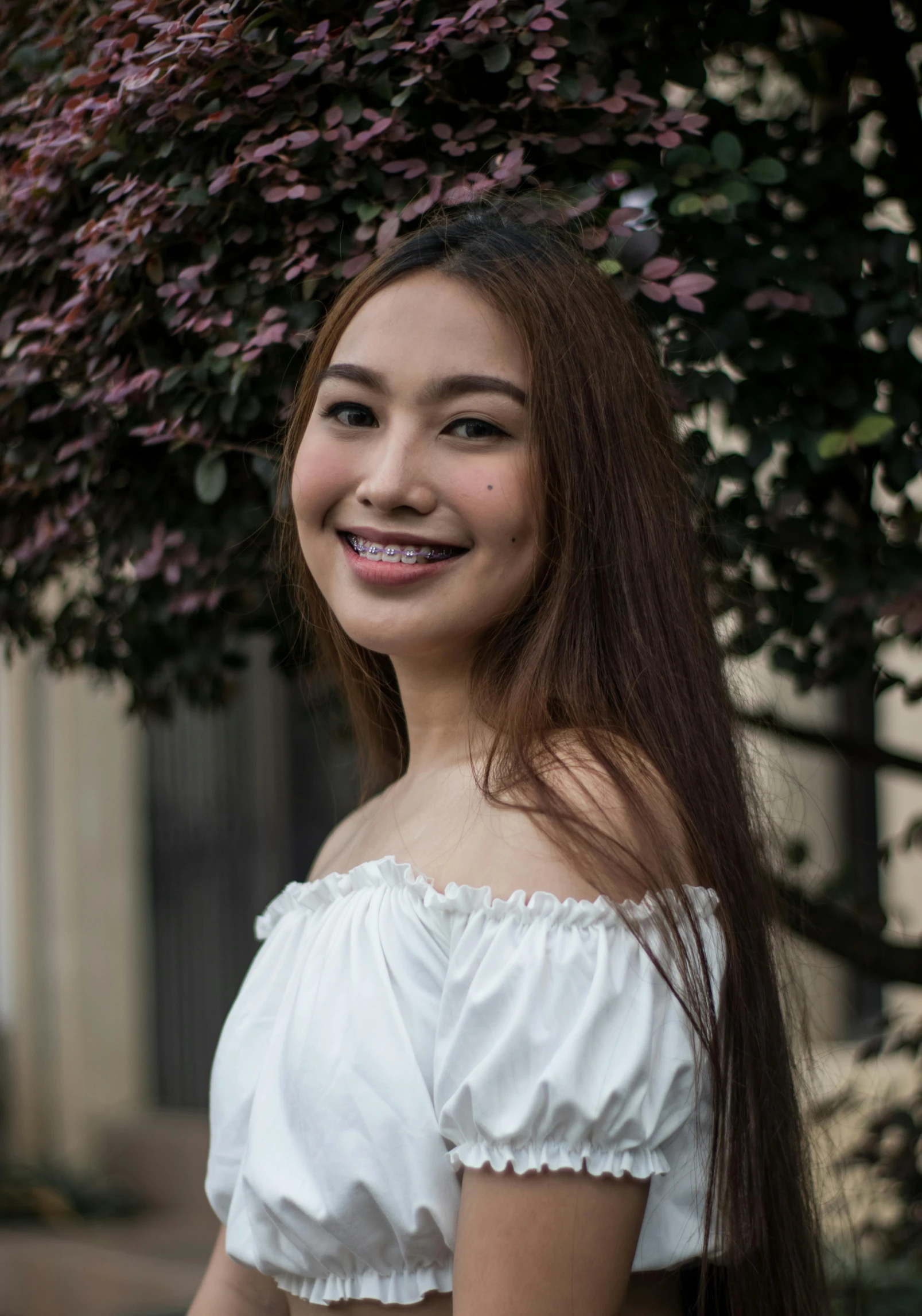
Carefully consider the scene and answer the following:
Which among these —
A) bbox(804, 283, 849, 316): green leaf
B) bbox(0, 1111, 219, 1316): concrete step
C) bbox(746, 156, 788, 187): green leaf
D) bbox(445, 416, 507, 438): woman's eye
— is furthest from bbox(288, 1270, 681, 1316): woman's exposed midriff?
bbox(0, 1111, 219, 1316): concrete step

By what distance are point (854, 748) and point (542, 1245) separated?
1369 millimetres

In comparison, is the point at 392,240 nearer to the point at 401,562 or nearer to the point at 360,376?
the point at 360,376

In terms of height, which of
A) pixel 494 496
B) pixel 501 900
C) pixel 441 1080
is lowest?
pixel 441 1080

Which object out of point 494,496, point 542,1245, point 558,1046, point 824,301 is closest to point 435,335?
point 494,496

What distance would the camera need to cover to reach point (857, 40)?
2260 mm

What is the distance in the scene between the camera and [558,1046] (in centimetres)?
138

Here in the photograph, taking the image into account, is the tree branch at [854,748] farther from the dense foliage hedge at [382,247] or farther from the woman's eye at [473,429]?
the woman's eye at [473,429]

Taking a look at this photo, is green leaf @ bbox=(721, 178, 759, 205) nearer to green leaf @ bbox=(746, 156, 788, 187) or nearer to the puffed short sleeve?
green leaf @ bbox=(746, 156, 788, 187)

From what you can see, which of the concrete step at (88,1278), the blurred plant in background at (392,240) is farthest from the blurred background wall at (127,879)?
the blurred plant in background at (392,240)

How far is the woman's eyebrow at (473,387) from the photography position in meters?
1.65

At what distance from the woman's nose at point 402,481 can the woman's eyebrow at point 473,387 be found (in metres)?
0.06

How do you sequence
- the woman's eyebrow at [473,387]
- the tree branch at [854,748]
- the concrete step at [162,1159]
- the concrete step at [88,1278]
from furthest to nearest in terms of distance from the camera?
the concrete step at [162,1159]
the concrete step at [88,1278]
the tree branch at [854,748]
the woman's eyebrow at [473,387]

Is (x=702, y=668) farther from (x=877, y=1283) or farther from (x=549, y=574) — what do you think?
(x=877, y=1283)

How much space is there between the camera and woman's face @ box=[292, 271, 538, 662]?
5.41 ft
